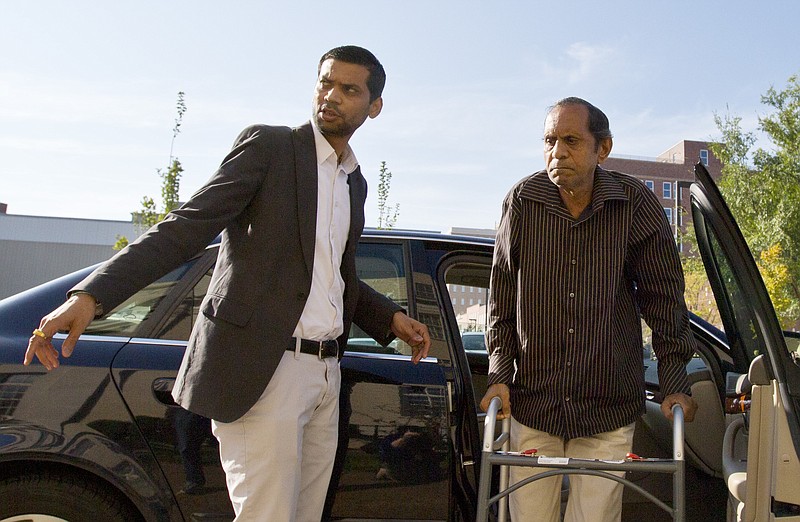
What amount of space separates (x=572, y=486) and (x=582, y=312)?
0.58 metres

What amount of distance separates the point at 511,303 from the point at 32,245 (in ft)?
180

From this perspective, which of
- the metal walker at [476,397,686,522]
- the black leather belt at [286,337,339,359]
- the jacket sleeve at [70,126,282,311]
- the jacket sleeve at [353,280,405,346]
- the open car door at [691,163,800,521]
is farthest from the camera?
the jacket sleeve at [353,280,405,346]

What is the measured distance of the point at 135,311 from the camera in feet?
9.77

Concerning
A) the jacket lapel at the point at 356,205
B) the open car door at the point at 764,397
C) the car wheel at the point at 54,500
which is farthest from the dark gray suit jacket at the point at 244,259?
the open car door at the point at 764,397

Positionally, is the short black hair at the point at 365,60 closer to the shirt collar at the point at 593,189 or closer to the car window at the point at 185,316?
the shirt collar at the point at 593,189

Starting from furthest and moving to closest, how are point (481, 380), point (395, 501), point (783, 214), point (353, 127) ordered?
point (783, 214)
point (481, 380)
point (395, 501)
point (353, 127)

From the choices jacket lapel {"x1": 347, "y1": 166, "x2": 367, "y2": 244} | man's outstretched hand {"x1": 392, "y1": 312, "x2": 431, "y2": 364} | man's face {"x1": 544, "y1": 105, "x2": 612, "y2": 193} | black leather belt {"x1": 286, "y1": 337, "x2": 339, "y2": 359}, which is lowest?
black leather belt {"x1": 286, "y1": 337, "x2": 339, "y2": 359}

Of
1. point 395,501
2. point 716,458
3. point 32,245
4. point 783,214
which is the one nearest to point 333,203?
point 395,501

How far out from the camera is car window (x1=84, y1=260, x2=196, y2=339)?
2.93m

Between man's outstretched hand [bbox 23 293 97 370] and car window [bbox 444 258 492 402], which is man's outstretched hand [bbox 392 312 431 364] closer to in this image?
car window [bbox 444 258 492 402]

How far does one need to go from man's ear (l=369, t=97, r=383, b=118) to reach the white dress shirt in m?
0.23

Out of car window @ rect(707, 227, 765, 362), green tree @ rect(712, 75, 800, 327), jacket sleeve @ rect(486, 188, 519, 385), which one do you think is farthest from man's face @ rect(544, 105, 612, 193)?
green tree @ rect(712, 75, 800, 327)

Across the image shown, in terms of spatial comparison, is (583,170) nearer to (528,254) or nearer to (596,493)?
(528,254)

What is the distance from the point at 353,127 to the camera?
2631 mm
